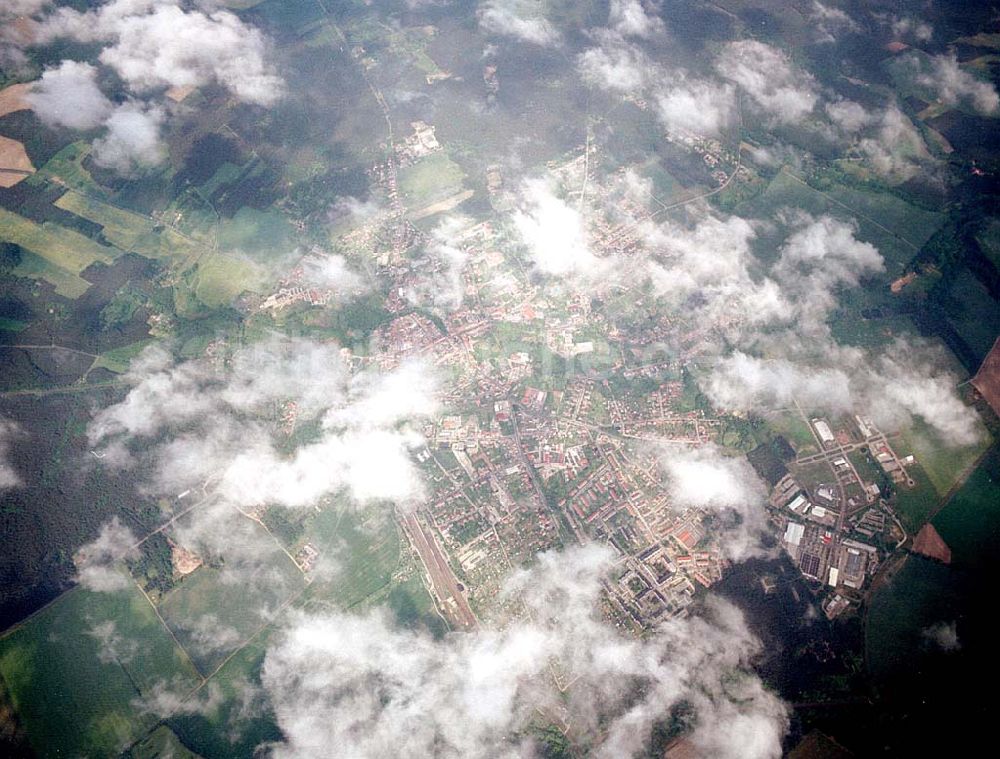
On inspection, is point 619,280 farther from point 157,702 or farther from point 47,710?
point 47,710

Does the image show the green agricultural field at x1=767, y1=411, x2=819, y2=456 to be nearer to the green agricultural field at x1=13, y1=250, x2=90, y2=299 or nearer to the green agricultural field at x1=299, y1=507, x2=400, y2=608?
the green agricultural field at x1=299, y1=507, x2=400, y2=608

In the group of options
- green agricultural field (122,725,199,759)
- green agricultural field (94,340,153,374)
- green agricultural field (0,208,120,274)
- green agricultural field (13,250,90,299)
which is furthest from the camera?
green agricultural field (0,208,120,274)

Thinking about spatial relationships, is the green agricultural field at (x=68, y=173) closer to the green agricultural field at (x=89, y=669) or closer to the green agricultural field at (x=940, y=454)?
the green agricultural field at (x=89, y=669)

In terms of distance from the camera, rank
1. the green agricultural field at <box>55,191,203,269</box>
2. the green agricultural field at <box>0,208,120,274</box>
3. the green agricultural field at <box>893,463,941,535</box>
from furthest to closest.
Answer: the green agricultural field at <box>55,191,203,269</box> < the green agricultural field at <box>0,208,120,274</box> < the green agricultural field at <box>893,463,941,535</box>

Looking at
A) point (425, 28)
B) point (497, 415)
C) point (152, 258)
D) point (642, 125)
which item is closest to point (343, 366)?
point (497, 415)

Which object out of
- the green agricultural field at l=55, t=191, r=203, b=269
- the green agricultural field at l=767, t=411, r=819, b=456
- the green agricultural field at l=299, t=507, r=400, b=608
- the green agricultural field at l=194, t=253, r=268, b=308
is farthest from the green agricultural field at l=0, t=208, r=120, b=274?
the green agricultural field at l=767, t=411, r=819, b=456

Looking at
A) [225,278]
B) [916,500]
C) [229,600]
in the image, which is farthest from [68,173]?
[916,500]
